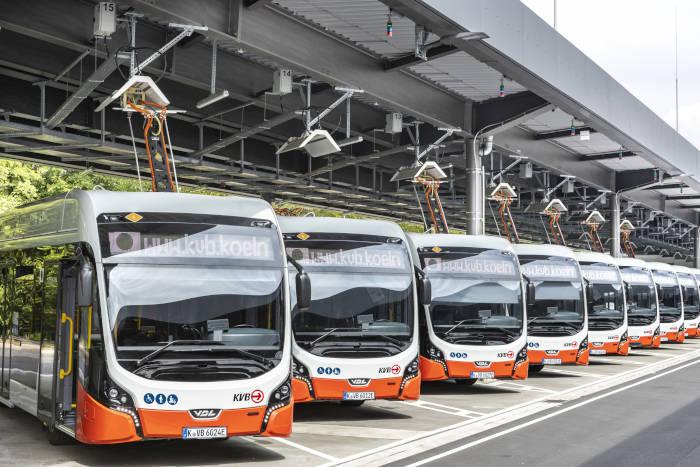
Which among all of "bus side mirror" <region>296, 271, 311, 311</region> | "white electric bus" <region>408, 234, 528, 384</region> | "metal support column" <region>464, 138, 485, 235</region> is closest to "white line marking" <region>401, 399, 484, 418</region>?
"white electric bus" <region>408, 234, 528, 384</region>

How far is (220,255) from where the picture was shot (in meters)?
10.2

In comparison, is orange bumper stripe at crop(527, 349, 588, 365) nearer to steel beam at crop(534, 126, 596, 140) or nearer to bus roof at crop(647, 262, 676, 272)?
steel beam at crop(534, 126, 596, 140)

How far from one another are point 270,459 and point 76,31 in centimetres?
766

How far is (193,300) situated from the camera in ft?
32.5

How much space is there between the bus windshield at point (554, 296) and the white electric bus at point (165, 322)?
36.5ft

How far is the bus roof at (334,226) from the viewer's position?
45.6ft

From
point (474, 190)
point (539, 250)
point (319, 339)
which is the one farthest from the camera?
point (474, 190)

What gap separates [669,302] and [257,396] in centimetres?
2724

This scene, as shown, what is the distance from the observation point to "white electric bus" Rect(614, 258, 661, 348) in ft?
97.1

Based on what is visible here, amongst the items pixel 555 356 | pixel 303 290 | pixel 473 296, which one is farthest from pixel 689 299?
pixel 303 290

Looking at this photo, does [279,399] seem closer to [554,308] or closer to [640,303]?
[554,308]

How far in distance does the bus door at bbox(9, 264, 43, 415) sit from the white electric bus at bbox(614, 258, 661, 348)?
67.4 feet

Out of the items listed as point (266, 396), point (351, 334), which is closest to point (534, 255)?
point (351, 334)

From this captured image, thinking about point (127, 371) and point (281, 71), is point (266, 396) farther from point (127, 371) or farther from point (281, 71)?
point (281, 71)
